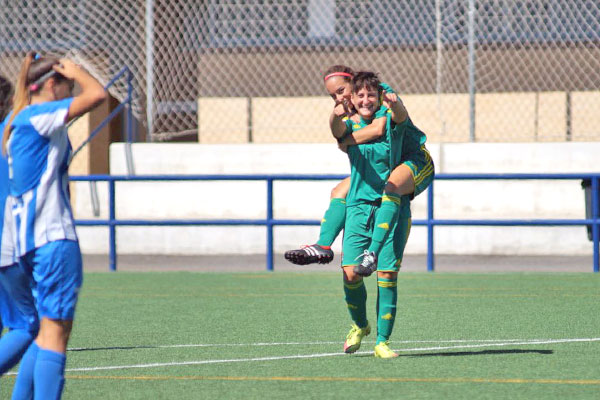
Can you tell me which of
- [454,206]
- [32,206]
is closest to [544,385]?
[32,206]

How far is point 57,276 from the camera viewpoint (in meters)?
4.83

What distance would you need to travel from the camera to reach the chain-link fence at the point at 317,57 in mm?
16406

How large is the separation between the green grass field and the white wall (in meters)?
2.65

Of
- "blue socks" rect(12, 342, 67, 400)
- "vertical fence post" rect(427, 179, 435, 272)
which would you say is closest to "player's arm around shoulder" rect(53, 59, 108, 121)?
"blue socks" rect(12, 342, 67, 400)

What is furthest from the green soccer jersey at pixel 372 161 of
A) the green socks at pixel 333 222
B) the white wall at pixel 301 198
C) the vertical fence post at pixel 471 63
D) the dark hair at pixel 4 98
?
the vertical fence post at pixel 471 63

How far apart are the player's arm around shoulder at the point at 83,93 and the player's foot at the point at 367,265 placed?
259cm

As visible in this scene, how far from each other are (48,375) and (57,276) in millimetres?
395

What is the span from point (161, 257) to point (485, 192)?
4279 millimetres

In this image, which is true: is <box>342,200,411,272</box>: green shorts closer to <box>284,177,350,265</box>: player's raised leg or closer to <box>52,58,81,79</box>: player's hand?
<box>284,177,350,265</box>: player's raised leg

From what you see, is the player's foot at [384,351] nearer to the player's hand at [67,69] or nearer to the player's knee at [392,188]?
the player's knee at [392,188]

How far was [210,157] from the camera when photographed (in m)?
16.7

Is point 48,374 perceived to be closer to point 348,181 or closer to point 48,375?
point 48,375

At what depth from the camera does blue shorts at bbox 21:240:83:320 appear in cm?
483

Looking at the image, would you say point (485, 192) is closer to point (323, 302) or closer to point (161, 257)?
point (161, 257)
